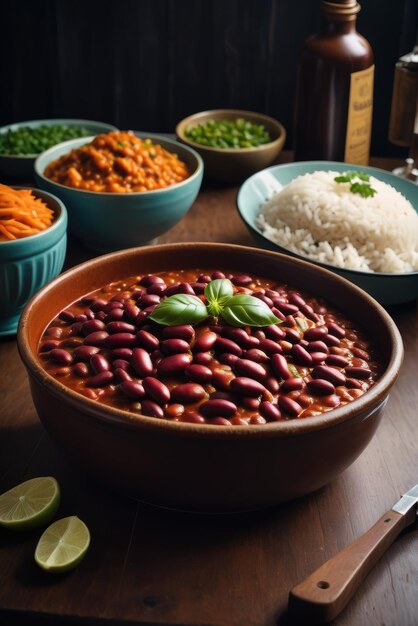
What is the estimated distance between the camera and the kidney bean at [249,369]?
1.26 meters

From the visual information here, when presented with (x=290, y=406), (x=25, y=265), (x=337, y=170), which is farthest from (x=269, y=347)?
(x=337, y=170)

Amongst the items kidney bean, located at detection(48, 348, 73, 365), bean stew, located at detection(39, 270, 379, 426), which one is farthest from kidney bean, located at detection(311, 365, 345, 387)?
kidney bean, located at detection(48, 348, 73, 365)

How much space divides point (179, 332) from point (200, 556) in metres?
0.37

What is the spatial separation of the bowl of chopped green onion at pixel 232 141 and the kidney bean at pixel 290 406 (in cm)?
142

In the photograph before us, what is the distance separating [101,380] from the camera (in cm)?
126

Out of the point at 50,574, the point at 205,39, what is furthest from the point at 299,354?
the point at 205,39

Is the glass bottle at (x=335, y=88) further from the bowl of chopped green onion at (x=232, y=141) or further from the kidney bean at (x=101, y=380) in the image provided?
the kidney bean at (x=101, y=380)

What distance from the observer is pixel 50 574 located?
1164 mm

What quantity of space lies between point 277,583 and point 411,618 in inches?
7.9

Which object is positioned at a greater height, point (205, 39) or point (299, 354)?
point (205, 39)

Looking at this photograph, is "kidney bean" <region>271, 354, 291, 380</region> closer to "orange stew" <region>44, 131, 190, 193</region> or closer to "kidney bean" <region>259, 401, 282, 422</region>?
Answer: "kidney bean" <region>259, 401, 282, 422</region>

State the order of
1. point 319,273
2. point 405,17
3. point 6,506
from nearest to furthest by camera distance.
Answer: point 6,506
point 319,273
point 405,17

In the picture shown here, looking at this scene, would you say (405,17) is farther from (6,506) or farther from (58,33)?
(6,506)

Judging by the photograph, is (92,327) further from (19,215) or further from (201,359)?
(19,215)
